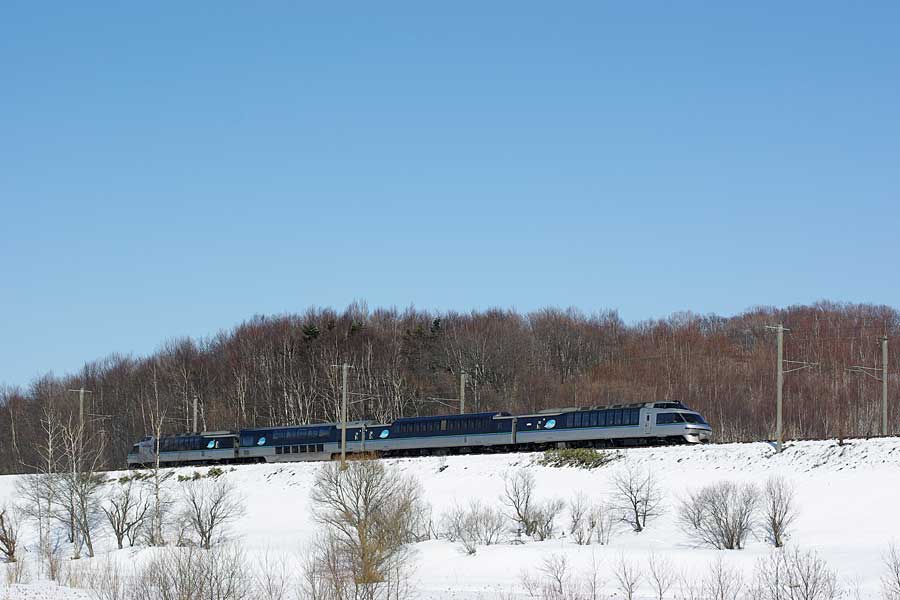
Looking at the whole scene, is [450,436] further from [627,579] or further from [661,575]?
[627,579]

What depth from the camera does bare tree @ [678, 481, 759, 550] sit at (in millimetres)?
45125

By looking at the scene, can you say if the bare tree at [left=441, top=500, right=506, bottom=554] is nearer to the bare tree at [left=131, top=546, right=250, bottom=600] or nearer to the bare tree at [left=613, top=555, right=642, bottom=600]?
the bare tree at [left=613, top=555, right=642, bottom=600]

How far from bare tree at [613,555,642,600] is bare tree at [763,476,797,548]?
247 inches

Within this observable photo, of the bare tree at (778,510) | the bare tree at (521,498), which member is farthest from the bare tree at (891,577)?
the bare tree at (521,498)

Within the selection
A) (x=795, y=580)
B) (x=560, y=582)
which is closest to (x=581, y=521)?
(x=560, y=582)

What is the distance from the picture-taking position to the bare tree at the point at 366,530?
37.7 meters

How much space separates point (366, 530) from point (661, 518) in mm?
16387

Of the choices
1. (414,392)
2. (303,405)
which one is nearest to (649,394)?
(414,392)

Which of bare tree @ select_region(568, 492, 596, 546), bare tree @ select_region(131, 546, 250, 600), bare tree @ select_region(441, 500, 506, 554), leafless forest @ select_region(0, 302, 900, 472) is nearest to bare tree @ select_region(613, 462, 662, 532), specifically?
bare tree @ select_region(568, 492, 596, 546)

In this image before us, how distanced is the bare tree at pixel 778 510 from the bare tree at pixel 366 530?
14896 millimetres

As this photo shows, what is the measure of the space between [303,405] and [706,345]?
4612 centimetres

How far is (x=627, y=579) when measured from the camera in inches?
1478

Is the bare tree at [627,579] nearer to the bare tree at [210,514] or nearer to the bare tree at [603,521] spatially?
the bare tree at [603,521]

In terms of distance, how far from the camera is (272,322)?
5108 inches
